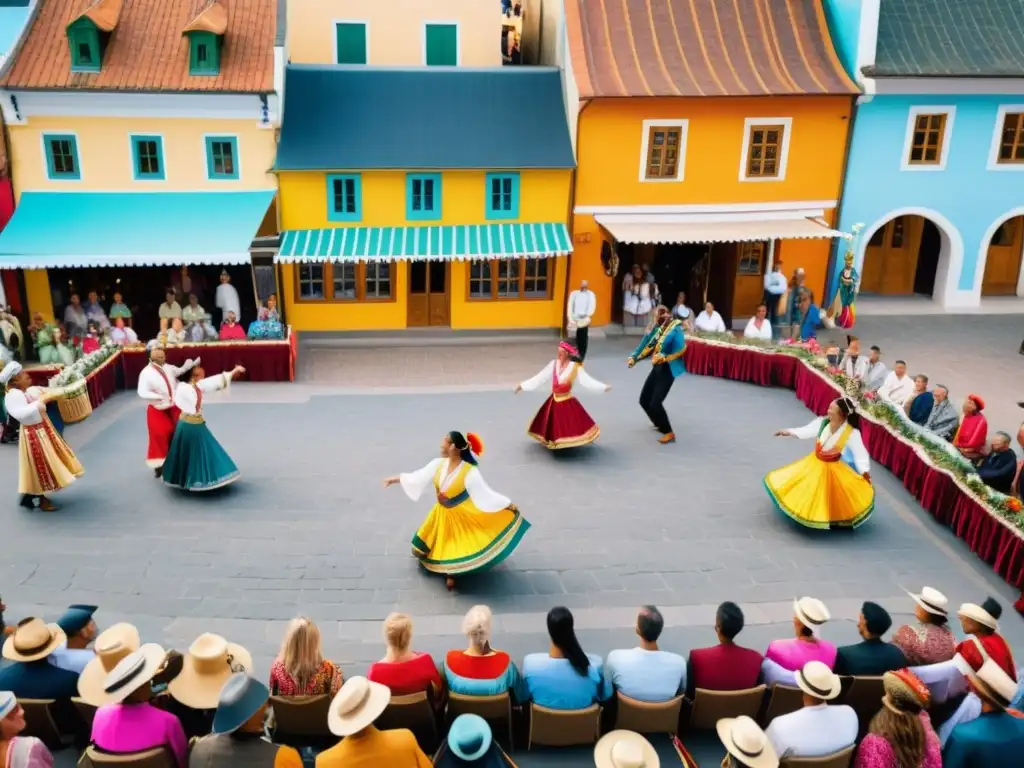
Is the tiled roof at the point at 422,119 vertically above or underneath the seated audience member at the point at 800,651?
above

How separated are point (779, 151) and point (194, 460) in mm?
14319

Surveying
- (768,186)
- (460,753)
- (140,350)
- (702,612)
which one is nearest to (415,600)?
(702,612)

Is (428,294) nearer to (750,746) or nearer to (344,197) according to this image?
(344,197)

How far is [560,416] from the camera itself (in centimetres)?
1272

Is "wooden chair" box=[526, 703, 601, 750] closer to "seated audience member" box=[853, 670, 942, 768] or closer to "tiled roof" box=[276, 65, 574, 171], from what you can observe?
"seated audience member" box=[853, 670, 942, 768]

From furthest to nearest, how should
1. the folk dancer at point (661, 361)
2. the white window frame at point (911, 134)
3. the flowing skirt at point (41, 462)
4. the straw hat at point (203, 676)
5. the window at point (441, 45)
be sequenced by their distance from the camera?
the window at point (441, 45) < the white window frame at point (911, 134) < the folk dancer at point (661, 361) < the flowing skirt at point (41, 462) < the straw hat at point (203, 676)

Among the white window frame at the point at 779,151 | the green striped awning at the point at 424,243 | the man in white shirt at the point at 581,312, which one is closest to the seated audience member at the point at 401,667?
the man in white shirt at the point at 581,312

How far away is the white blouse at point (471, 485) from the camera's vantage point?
8773mm

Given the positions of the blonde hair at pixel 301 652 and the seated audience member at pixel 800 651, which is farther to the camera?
the seated audience member at pixel 800 651

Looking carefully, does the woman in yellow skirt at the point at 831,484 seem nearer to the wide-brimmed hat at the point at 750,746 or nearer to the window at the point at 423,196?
the wide-brimmed hat at the point at 750,746

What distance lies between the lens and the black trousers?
43.8 ft

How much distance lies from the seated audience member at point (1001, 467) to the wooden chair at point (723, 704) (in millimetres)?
5804

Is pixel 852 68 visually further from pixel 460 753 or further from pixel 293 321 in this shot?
pixel 460 753

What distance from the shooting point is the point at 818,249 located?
20.8 metres
